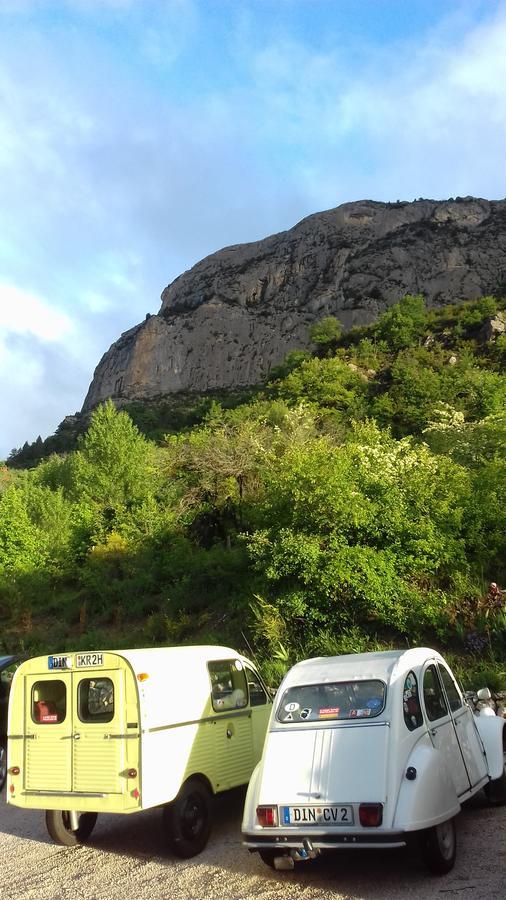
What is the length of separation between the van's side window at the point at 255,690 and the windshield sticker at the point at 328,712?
2.47 metres

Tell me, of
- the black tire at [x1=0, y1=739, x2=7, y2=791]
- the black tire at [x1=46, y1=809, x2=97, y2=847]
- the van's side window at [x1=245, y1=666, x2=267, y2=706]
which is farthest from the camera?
the black tire at [x1=0, y1=739, x2=7, y2=791]

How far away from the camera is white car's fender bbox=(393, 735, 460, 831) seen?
5422 millimetres

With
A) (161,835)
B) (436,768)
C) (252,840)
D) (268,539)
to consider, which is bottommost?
(161,835)

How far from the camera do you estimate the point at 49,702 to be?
24.7 feet

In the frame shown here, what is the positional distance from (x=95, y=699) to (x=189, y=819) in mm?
1567

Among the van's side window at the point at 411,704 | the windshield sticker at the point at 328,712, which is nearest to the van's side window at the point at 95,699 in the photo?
the windshield sticker at the point at 328,712

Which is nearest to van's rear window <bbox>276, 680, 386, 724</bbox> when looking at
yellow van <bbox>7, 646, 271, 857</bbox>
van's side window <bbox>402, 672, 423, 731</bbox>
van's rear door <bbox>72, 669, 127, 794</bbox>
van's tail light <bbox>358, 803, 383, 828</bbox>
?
van's side window <bbox>402, 672, 423, 731</bbox>

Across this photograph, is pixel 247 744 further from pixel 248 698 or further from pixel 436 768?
pixel 436 768

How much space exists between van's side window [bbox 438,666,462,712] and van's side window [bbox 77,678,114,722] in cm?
346

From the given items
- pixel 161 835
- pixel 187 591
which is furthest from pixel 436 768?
pixel 187 591

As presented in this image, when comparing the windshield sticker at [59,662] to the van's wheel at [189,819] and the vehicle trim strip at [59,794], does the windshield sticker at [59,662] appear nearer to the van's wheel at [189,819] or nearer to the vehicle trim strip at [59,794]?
the vehicle trim strip at [59,794]

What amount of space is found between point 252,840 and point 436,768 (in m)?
1.69

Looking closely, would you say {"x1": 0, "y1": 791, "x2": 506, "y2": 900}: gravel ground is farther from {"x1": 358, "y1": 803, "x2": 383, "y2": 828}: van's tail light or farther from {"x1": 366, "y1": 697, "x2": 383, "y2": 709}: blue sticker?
{"x1": 366, "y1": 697, "x2": 383, "y2": 709}: blue sticker

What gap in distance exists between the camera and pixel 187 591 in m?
22.2
